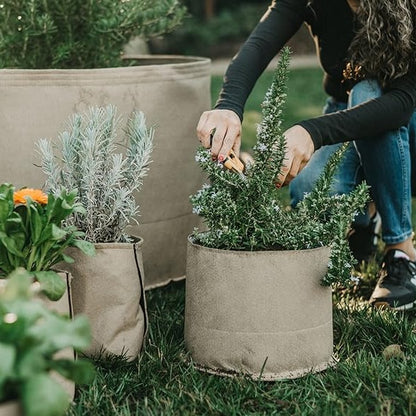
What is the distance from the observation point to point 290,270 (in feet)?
5.79

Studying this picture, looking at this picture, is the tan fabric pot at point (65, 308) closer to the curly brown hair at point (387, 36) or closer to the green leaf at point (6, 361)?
the green leaf at point (6, 361)

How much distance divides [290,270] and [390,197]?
71 cm

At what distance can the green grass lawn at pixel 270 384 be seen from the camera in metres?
1.64

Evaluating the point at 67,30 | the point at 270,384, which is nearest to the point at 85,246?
the point at 270,384

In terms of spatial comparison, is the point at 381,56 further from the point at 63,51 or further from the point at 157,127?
the point at 63,51

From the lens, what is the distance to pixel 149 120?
2.34 meters

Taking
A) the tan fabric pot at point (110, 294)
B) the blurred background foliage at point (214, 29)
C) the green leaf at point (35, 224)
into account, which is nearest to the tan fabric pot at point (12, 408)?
the green leaf at point (35, 224)

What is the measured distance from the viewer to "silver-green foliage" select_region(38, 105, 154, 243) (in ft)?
6.13

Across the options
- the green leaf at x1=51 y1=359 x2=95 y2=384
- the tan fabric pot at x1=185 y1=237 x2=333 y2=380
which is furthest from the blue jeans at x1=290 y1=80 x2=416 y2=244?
the green leaf at x1=51 y1=359 x2=95 y2=384

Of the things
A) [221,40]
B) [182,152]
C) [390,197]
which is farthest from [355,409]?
[221,40]

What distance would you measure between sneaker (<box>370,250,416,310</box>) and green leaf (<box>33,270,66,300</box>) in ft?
3.36

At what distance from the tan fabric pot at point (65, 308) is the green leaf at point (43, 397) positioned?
49cm

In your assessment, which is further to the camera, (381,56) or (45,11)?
(45,11)

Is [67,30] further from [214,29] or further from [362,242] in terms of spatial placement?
[214,29]
